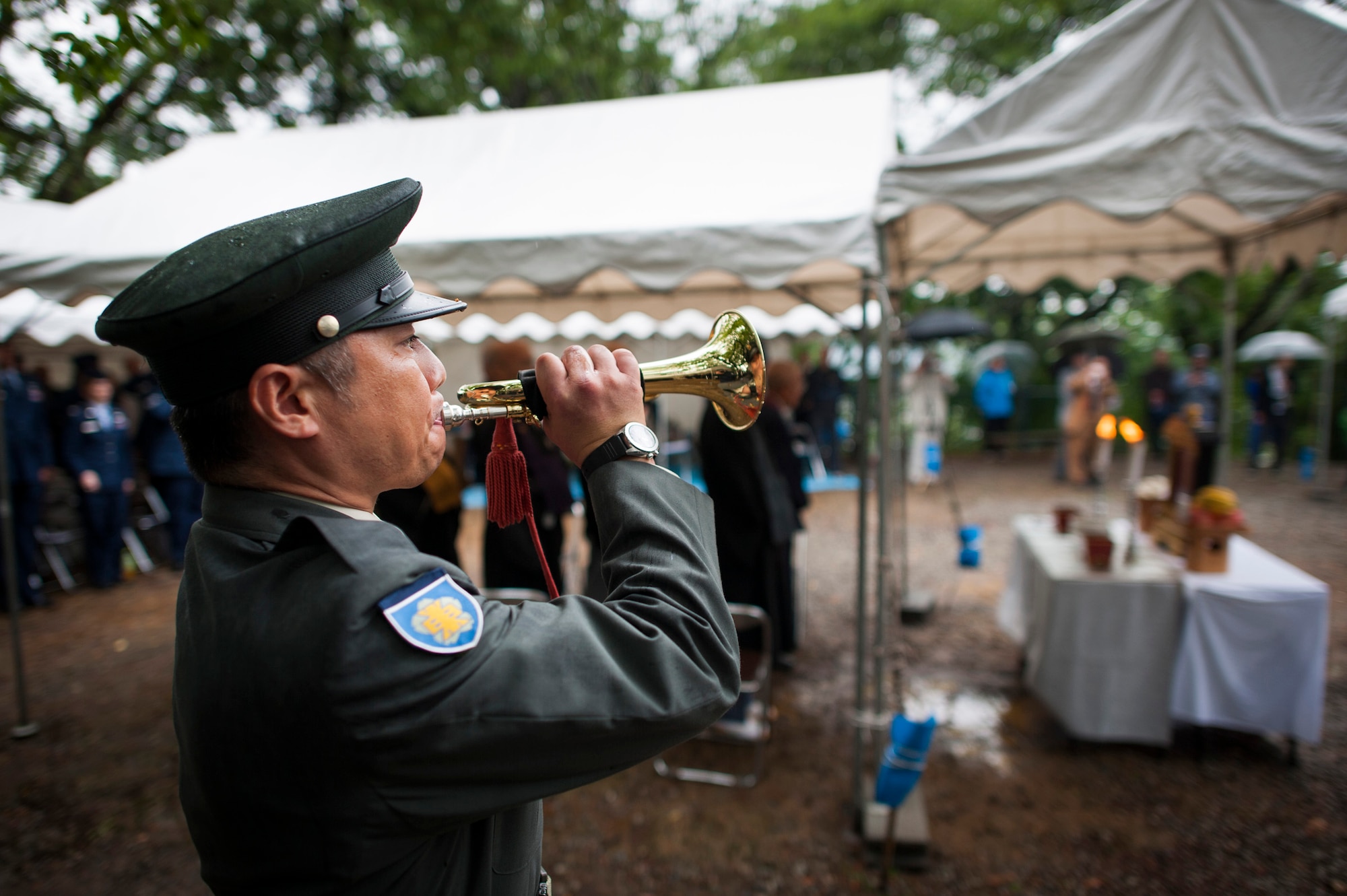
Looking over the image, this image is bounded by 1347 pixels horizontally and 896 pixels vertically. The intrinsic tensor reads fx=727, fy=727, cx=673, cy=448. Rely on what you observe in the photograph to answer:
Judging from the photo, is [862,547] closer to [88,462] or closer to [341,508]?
[341,508]

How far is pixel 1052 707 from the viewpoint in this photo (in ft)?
13.1

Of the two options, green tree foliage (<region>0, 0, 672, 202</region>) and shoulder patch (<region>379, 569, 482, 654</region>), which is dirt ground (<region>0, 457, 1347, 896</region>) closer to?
shoulder patch (<region>379, 569, 482, 654</region>)

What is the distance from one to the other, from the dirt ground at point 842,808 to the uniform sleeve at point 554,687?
2658 mm

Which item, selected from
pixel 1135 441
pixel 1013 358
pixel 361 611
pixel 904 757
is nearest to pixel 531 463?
pixel 904 757

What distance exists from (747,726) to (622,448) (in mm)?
3629

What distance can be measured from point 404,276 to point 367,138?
16.4 ft

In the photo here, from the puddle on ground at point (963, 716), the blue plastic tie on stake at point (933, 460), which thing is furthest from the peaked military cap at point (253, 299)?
the blue plastic tie on stake at point (933, 460)

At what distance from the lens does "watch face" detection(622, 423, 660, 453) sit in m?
0.98

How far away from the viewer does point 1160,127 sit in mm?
2850

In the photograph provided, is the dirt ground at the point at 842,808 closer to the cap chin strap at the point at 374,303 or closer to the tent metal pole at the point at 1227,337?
the tent metal pole at the point at 1227,337

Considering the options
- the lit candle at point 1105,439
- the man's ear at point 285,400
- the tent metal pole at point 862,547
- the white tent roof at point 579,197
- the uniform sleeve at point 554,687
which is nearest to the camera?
the uniform sleeve at point 554,687

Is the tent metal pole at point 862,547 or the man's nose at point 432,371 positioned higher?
the man's nose at point 432,371

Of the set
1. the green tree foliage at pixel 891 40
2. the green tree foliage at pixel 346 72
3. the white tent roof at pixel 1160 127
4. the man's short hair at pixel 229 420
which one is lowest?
the man's short hair at pixel 229 420

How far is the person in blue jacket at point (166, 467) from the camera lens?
762 centimetres
